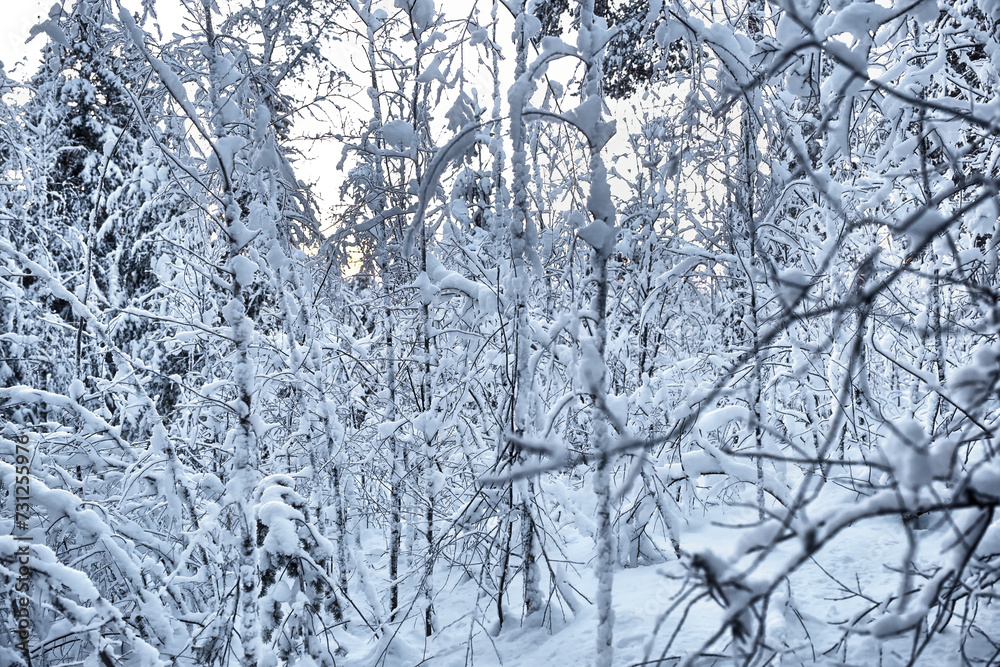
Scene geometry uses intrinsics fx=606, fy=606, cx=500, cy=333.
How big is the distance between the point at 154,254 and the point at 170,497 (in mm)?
8499

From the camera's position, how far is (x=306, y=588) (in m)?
4.12

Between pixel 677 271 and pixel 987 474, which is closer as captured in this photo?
pixel 987 474

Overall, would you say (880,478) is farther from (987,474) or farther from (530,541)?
(987,474)

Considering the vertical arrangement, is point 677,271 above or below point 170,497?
above

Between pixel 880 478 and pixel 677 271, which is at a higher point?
pixel 677 271

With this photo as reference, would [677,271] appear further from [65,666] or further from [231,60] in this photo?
[65,666]

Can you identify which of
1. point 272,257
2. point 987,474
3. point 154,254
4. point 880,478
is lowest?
point 880,478

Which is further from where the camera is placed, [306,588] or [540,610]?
[540,610]

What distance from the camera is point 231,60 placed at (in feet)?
12.4

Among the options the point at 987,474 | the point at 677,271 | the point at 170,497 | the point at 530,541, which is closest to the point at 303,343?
the point at 170,497

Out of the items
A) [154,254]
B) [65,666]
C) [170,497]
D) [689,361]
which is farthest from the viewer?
[154,254]

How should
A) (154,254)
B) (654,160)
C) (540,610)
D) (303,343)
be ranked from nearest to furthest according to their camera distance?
(540,610) → (303,343) → (654,160) → (154,254)

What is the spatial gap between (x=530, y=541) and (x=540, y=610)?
568 millimetres

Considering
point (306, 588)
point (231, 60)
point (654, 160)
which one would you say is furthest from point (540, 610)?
point (654, 160)
